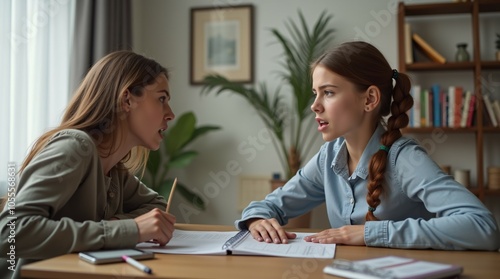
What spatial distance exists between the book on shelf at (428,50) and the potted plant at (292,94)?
0.60 m

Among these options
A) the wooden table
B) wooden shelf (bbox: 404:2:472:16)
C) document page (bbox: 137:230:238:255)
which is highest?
wooden shelf (bbox: 404:2:472:16)

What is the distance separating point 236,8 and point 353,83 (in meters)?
2.45

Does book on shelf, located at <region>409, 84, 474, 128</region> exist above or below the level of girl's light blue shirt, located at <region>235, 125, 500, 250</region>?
above

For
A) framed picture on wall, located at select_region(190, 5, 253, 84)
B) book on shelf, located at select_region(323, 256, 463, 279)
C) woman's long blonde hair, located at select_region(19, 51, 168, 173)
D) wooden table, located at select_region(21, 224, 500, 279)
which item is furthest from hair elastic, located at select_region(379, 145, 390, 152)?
framed picture on wall, located at select_region(190, 5, 253, 84)

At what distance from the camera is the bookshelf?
316 centimetres

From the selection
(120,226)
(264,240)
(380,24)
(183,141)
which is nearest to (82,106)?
(120,226)

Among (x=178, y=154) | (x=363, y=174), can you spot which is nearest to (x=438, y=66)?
(x=178, y=154)

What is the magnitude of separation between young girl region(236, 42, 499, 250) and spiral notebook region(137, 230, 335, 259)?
0.16 feet

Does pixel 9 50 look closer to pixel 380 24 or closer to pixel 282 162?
pixel 282 162

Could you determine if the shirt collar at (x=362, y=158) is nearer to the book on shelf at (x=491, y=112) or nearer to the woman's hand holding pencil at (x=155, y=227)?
the woman's hand holding pencil at (x=155, y=227)

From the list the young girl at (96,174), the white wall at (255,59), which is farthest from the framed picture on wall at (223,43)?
the young girl at (96,174)

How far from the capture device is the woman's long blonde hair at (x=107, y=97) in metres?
1.35

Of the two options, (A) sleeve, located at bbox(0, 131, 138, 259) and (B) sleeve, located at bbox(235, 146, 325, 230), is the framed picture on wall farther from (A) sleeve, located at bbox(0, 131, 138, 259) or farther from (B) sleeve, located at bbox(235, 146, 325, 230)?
(A) sleeve, located at bbox(0, 131, 138, 259)

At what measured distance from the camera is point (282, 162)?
11.8ft
